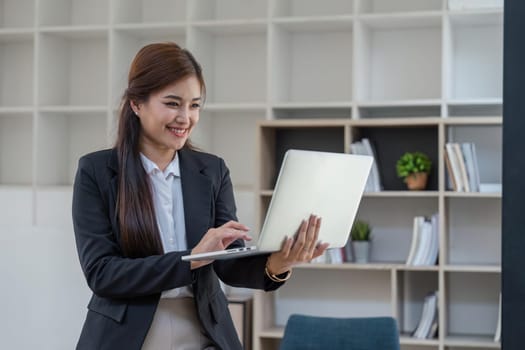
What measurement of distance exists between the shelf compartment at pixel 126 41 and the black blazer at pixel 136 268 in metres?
2.85

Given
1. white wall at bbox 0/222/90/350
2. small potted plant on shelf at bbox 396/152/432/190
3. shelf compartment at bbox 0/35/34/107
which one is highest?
shelf compartment at bbox 0/35/34/107

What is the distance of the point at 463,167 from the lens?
4.05 m

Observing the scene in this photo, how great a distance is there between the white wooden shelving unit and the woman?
245cm

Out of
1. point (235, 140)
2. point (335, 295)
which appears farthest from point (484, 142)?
point (235, 140)

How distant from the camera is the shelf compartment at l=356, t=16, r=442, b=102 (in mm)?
4473

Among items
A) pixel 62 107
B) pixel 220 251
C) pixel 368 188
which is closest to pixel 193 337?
pixel 220 251

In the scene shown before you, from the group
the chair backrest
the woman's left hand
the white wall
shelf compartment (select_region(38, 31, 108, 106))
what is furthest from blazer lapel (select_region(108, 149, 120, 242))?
shelf compartment (select_region(38, 31, 108, 106))

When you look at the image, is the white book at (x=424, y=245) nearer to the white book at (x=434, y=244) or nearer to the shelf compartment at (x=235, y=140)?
the white book at (x=434, y=244)

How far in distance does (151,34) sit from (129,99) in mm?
A: 3118

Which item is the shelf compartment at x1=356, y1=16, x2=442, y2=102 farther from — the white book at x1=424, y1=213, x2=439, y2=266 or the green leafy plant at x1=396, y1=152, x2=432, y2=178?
the white book at x1=424, y1=213, x2=439, y2=266

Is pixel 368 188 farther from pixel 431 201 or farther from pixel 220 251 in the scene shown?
pixel 220 251

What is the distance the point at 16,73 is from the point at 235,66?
142 cm

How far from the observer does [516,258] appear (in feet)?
3.01

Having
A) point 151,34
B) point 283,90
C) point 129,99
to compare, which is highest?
point 151,34
